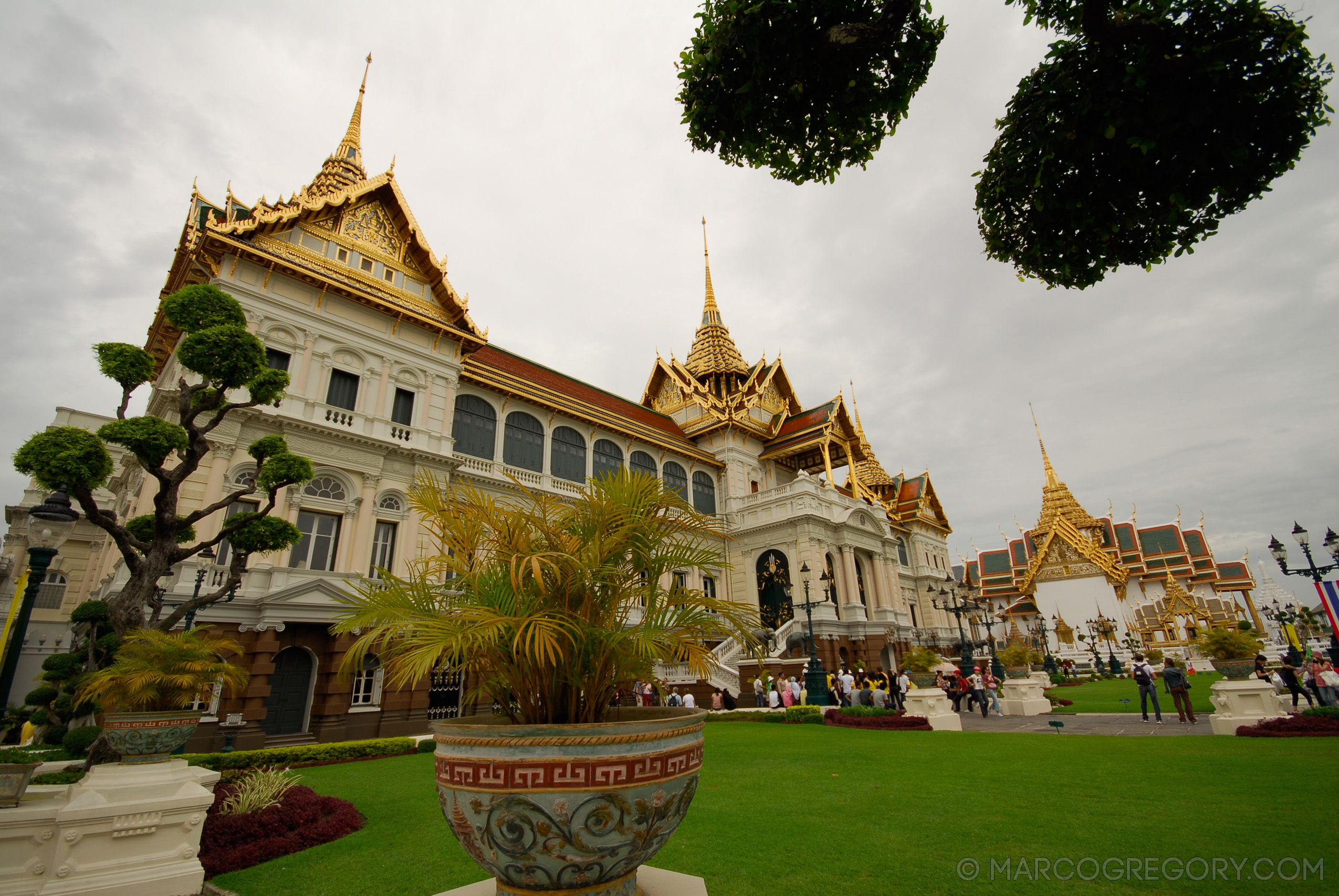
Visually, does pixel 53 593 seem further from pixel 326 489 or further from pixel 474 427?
pixel 474 427

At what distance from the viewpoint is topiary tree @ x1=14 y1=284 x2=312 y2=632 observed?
27.7 ft

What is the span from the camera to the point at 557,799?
2.52m

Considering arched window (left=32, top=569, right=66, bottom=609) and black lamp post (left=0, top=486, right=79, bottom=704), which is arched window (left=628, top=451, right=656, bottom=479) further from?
arched window (left=32, top=569, right=66, bottom=609)

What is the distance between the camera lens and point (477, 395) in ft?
76.6

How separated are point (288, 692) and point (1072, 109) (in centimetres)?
1900

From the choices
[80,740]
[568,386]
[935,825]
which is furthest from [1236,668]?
[568,386]

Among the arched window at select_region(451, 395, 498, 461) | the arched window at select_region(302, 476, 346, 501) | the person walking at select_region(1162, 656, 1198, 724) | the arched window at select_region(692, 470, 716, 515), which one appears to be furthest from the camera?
the arched window at select_region(692, 470, 716, 515)

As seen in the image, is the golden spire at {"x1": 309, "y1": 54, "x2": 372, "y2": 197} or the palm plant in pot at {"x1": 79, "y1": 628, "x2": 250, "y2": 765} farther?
the golden spire at {"x1": 309, "y1": 54, "x2": 372, "y2": 197}

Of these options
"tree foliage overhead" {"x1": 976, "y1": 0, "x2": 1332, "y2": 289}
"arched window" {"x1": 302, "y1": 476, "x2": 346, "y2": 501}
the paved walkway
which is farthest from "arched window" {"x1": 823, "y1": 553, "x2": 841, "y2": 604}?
"tree foliage overhead" {"x1": 976, "y1": 0, "x2": 1332, "y2": 289}

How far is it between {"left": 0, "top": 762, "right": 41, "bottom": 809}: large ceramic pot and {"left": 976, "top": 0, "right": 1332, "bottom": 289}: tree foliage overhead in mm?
Answer: 10304

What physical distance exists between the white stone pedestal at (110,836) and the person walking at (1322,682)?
66.1 ft

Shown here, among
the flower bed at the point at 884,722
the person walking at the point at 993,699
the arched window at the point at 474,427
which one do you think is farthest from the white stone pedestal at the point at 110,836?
the person walking at the point at 993,699

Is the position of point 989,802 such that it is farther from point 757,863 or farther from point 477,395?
point 477,395

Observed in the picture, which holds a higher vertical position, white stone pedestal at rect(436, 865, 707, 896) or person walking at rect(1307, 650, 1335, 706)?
person walking at rect(1307, 650, 1335, 706)
